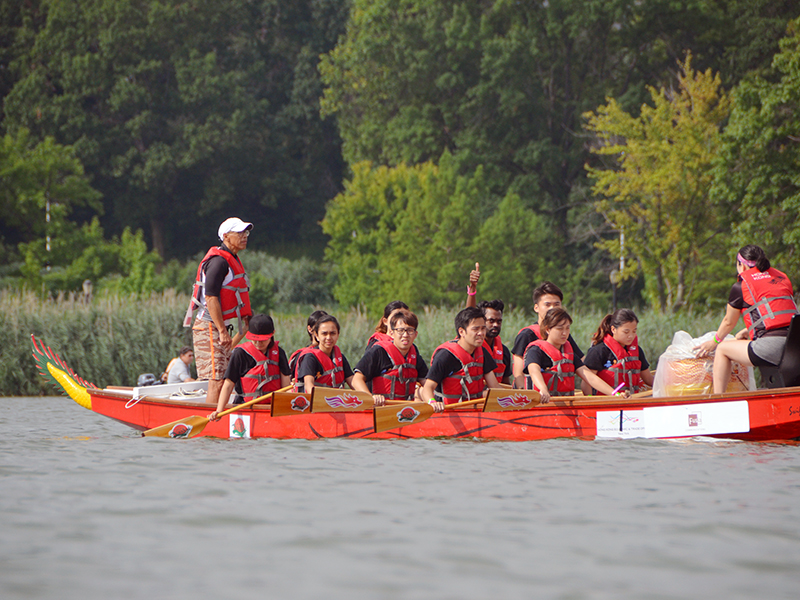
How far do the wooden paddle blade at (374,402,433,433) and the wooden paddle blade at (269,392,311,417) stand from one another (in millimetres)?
591

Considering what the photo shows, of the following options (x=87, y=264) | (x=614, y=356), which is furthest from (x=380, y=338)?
(x=87, y=264)

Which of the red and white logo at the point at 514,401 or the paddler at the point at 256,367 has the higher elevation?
the paddler at the point at 256,367

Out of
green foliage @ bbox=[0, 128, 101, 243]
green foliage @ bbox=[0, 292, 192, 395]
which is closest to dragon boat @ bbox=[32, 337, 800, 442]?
green foliage @ bbox=[0, 292, 192, 395]

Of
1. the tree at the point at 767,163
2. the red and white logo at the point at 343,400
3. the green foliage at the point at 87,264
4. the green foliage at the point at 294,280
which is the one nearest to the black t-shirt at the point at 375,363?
the red and white logo at the point at 343,400

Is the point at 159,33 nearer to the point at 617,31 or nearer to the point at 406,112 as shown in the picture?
the point at 406,112

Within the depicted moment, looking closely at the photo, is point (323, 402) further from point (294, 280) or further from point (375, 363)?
point (294, 280)

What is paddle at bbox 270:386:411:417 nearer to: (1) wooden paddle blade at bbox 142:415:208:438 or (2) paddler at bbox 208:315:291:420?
(2) paddler at bbox 208:315:291:420

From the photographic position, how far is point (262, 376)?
→ 27.8 feet

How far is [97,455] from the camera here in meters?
7.61

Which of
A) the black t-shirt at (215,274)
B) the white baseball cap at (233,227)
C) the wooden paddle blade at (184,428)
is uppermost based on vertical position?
the white baseball cap at (233,227)

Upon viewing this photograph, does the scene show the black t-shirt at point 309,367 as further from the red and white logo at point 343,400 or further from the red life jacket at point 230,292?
the red life jacket at point 230,292

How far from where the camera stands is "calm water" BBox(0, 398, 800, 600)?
13.1 ft

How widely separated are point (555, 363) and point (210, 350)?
2934mm

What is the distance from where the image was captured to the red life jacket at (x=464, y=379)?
8.19m
